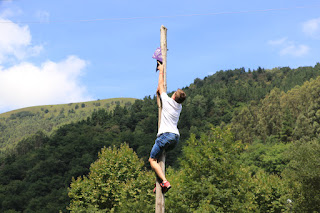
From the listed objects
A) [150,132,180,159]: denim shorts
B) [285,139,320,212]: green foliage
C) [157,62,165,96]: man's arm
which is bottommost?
[285,139,320,212]: green foliage

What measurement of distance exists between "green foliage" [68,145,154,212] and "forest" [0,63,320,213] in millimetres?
94

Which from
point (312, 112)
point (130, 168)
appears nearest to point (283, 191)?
point (130, 168)

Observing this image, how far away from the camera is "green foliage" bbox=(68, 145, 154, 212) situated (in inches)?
1131

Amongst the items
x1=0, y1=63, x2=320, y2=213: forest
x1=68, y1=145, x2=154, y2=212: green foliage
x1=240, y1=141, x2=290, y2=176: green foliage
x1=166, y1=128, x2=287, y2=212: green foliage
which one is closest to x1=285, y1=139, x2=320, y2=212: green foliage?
x1=0, y1=63, x2=320, y2=213: forest

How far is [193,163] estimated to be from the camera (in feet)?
99.3

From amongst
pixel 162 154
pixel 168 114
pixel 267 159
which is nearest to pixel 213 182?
pixel 162 154

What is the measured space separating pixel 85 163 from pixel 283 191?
6710 cm

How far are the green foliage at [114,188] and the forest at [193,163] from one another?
0.31 feet

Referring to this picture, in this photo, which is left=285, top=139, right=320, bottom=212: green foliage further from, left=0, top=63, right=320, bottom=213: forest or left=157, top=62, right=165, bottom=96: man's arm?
left=157, top=62, right=165, bottom=96: man's arm

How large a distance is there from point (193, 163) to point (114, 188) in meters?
7.71

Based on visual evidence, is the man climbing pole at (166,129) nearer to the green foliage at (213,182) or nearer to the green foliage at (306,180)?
the green foliage at (213,182)

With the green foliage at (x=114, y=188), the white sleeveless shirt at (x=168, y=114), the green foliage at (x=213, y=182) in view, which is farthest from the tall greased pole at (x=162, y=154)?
the green foliage at (x=114, y=188)

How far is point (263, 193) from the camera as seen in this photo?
3881 centimetres

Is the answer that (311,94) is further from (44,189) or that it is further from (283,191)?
(44,189)
